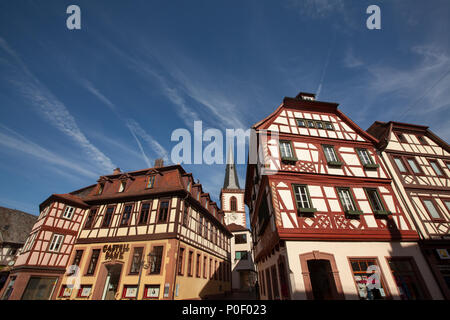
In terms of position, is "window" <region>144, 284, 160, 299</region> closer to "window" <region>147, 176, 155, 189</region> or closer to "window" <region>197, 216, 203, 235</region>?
"window" <region>197, 216, 203, 235</region>

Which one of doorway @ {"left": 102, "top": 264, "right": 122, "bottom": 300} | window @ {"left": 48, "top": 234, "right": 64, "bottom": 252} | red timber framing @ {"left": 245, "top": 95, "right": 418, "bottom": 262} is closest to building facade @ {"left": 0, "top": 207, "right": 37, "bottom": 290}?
window @ {"left": 48, "top": 234, "right": 64, "bottom": 252}

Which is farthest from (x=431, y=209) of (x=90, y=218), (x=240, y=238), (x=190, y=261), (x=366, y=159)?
(x=240, y=238)

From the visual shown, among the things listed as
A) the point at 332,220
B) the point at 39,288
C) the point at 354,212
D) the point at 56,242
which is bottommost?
the point at 39,288

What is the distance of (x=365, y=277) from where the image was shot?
992cm

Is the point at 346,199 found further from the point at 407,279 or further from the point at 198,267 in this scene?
the point at 198,267

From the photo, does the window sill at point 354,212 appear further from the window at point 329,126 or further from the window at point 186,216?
the window at point 186,216

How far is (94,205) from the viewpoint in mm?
19141

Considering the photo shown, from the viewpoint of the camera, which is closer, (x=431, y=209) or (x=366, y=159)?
(x=431, y=209)

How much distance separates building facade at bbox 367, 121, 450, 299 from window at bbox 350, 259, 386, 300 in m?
3.24

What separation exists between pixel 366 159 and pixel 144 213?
17008mm

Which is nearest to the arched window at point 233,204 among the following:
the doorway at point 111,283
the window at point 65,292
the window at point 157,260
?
the doorway at point 111,283

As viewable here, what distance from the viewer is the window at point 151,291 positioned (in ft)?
45.0

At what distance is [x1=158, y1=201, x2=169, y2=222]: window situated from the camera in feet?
53.6

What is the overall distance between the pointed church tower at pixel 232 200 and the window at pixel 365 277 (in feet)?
93.5
